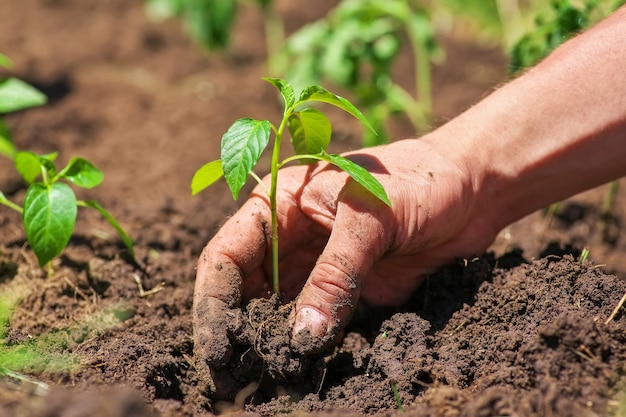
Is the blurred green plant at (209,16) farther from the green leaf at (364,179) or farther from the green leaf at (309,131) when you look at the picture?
the green leaf at (364,179)

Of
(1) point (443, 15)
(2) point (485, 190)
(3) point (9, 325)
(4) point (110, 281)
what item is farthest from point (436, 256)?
(1) point (443, 15)

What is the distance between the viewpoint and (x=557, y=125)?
233 centimetres

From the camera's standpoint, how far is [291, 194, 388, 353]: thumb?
197 centimetres

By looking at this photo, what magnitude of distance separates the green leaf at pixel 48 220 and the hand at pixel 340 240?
428mm

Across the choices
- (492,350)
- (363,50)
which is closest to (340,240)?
(492,350)

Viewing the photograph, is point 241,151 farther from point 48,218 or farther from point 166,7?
point 166,7

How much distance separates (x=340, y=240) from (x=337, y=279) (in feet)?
0.37

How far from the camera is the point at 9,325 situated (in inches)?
84.4

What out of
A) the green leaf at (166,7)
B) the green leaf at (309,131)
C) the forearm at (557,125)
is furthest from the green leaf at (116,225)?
the green leaf at (166,7)

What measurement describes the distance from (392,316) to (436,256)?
0.35 m

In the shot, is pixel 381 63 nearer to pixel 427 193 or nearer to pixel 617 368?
pixel 427 193

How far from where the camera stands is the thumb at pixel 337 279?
6.46 feet

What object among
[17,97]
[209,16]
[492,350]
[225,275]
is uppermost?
[209,16]

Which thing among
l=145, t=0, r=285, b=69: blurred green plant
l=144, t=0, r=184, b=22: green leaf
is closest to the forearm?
l=145, t=0, r=285, b=69: blurred green plant
